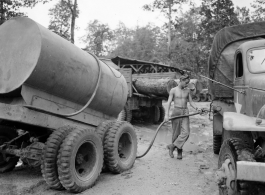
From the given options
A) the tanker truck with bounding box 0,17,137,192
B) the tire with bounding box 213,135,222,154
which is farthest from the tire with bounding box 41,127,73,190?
the tire with bounding box 213,135,222,154

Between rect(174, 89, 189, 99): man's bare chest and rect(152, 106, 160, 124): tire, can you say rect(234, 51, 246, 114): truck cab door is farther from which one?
rect(152, 106, 160, 124): tire

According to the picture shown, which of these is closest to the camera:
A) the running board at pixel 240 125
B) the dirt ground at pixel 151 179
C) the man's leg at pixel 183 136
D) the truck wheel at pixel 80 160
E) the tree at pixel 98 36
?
the running board at pixel 240 125

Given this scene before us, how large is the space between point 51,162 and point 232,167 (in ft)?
8.07

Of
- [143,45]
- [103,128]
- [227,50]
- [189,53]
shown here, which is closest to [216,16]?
[189,53]

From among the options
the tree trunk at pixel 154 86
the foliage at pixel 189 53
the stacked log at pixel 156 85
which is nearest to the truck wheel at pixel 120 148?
the stacked log at pixel 156 85

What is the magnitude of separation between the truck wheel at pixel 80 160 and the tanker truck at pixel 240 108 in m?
2.03

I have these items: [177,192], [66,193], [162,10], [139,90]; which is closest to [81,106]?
[66,193]

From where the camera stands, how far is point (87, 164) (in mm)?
4711

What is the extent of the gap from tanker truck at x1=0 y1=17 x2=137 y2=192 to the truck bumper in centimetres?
239

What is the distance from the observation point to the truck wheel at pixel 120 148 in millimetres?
5105

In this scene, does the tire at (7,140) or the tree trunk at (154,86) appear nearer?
the tire at (7,140)

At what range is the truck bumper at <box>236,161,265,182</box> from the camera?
2.55 meters

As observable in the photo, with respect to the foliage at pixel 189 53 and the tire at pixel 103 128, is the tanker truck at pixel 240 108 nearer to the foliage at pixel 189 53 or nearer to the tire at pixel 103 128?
the tire at pixel 103 128

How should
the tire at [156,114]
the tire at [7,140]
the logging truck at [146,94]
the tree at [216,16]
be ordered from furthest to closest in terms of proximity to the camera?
1. the tree at [216,16]
2. the tire at [156,114]
3. the logging truck at [146,94]
4. the tire at [7,140]
